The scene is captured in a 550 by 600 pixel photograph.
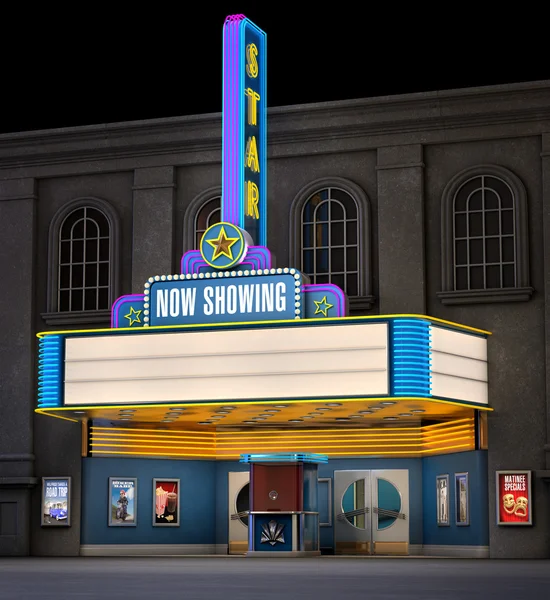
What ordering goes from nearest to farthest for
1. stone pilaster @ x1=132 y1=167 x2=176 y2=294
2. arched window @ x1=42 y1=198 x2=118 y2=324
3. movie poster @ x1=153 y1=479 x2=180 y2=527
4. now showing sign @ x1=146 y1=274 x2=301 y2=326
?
now showing sign @ x1=146 y1=274 x2=301 y2=326
stone pilaster @ x1=132 y1=167 x2=176 y2=294
movie poster @ x1=153 y1=479 x2=180 y2=527
arched window @ x1=42 y1=198 x2=118 y2=324

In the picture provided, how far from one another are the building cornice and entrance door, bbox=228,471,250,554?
7491 millimetres

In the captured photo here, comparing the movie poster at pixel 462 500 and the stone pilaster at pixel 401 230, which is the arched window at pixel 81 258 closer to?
the stone pilaster at pixel 401 230

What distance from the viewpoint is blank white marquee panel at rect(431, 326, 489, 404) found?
81.1 ft

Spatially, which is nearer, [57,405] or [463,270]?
[57,405]

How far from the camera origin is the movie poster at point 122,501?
2959 centimetres

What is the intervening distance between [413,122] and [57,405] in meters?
9.62

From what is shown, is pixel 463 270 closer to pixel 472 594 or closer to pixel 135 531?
pixel 135 531

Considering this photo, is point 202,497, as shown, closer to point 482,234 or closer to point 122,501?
point 122,501

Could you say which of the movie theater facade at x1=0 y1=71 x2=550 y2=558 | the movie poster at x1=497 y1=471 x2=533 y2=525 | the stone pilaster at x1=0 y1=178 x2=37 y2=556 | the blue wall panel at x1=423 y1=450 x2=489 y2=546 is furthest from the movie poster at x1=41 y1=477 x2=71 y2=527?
the movie poster at x1=497 y1=471 x2=533 y2=525

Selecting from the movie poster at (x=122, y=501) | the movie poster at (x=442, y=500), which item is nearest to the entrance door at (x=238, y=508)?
the movie poster at (x=122, y=501)

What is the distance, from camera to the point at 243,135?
2667 centimetres

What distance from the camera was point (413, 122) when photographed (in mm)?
28203

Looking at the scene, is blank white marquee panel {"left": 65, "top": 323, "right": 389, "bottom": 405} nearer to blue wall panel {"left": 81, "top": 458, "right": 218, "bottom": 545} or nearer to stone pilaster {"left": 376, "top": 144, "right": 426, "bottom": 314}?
stone pilaster {"left": 376, "top": 144, "right": 426, "bottom": 314}

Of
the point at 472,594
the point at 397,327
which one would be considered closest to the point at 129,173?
the point at 397,327
